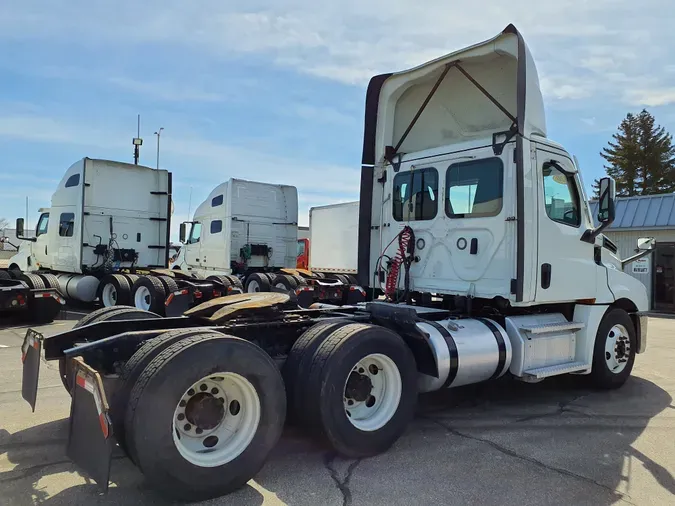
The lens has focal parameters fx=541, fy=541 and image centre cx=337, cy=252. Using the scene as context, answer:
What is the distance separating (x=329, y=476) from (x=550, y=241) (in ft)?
11.6

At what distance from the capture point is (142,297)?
1250cm

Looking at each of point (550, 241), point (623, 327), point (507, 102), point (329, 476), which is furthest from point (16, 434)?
point (623, 327)

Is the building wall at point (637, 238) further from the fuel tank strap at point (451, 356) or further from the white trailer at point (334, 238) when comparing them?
the fuel tank strap at point (451, 356)

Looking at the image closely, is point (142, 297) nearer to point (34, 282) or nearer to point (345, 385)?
point (34, 282)

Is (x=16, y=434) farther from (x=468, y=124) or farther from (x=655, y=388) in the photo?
(x=655, y=388)

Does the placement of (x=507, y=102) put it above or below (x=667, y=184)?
below

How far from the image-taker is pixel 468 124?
659cm

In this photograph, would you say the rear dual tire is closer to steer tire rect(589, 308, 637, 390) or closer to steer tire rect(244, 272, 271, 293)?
steer tire rect(589, 308, 637, 390)

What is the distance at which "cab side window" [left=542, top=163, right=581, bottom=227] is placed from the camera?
5.91 metres

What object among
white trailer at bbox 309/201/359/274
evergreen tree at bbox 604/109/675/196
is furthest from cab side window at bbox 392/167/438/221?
evergreen tree at bbox 604/109/675/196

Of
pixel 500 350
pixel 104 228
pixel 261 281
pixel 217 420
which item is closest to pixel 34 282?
pixel 104 228

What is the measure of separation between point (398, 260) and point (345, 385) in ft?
8.66

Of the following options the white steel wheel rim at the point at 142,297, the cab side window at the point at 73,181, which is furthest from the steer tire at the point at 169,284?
the cab side window at the point at 73,181

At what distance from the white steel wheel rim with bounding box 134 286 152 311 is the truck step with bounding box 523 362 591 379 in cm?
915
